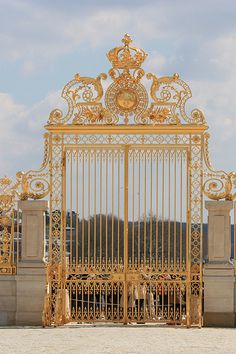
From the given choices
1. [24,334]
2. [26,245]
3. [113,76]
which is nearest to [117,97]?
[113,76]

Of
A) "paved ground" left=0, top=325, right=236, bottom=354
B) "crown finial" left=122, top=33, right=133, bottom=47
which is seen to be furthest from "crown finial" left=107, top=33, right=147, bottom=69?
"paved ground" left=0, top=325, right=236, bottom=354

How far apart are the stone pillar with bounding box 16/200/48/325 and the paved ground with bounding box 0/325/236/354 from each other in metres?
0.60

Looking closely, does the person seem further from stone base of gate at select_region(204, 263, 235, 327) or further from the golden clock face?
the golden clock face

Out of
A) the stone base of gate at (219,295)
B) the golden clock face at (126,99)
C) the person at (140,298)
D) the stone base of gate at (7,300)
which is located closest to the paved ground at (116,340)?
the person at (140,298)

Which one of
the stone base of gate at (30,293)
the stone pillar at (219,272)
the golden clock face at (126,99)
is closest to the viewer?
the stone pillar at (219,272)

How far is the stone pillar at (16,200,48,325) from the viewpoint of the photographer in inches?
729

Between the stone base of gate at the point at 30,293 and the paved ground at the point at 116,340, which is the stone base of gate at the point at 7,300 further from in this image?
the paved ground at the point at 116,340

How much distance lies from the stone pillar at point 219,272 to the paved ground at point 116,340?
1.83 ft

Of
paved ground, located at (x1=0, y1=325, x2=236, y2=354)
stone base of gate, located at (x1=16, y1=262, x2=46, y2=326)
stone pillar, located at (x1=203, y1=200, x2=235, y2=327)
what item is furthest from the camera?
stone base of gate, located at (x1=16, y1=262, x2=46, y2=326)

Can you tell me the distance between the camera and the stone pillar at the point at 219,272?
18375 millimetres

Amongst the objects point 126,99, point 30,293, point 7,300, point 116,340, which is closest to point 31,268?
point 30,293

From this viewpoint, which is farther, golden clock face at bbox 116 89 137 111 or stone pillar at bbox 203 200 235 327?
golden clock face at bbox 116 89 137 111

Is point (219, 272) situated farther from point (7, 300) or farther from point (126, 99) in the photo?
point (7, 300)

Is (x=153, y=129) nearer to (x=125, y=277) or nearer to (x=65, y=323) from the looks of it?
(x=125, y=277)
